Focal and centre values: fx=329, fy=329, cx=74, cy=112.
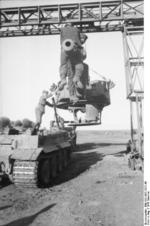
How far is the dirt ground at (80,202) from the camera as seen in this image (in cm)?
693

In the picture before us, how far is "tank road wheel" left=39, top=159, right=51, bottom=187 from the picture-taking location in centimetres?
1027

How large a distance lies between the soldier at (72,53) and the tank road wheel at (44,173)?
334 cm

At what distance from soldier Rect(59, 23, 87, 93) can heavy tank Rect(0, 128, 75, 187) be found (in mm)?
2344

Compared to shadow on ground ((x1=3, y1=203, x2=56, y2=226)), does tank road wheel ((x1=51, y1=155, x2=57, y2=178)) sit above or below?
above

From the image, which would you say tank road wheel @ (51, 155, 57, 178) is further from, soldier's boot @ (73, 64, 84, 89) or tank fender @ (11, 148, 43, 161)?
soldier's boot @ (73, 64, 84, 89)

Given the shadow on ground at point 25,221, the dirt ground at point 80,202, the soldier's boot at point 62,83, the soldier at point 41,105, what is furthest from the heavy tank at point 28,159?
the soldier at point 41,105

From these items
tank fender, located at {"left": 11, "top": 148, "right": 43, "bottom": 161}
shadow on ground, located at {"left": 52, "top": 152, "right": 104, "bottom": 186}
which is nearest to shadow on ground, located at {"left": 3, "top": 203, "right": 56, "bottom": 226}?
tank fender, located at {"left": 11, "top": 148, "right": 43, "bottom": 161}

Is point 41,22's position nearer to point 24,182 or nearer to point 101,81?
point 101,81

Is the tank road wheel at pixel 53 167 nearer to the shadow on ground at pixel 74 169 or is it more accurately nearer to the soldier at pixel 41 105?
the shadow on ground at pixel 74 169

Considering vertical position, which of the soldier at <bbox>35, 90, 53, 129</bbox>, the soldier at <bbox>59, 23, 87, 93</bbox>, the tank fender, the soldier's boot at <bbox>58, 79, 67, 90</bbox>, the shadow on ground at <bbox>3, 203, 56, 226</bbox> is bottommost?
the shadow on ground at <bbox>3, 203, 56, 226</bbox>

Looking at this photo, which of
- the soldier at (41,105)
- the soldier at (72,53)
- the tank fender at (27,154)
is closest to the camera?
the tank fender at (27,154)

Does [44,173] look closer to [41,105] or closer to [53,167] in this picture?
[53,167]

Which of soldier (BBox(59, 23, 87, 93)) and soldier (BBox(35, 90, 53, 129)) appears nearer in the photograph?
soldier (BBox(59, 23, 87, 93))

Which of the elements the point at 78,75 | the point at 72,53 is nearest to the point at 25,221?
the point at 72,53
